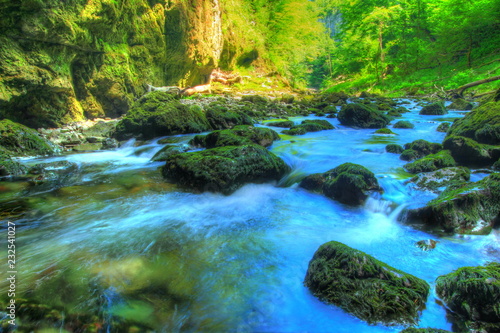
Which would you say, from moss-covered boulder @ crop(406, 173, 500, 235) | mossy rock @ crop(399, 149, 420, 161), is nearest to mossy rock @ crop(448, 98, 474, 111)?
mossy rock @ crop(399, 149, 420, 161)

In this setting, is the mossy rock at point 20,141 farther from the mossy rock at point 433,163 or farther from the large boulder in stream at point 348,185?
the mossy rock at point 433,163

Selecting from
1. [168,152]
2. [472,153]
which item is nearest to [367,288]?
[472,153]

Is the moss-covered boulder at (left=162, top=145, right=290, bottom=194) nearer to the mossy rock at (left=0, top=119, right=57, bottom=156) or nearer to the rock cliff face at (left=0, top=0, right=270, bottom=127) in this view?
the mossy rock at (left=0, top=119, right=57, bottom=156)

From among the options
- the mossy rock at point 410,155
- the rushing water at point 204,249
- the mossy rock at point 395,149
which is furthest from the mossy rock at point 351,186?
the mossy rock at point 395,149

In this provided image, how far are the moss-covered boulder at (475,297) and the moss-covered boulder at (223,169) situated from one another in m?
3.49

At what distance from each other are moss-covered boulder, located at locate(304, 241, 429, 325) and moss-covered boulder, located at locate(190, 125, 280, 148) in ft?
14.4

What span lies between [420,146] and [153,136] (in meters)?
8.21

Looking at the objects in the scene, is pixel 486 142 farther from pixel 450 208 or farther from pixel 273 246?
pixel 273 246

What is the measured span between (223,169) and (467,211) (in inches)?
148

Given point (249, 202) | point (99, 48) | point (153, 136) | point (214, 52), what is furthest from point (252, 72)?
point (249, 202)

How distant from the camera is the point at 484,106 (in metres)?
7.04

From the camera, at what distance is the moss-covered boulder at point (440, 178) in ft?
14.6

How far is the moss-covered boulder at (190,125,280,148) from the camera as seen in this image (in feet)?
22.0

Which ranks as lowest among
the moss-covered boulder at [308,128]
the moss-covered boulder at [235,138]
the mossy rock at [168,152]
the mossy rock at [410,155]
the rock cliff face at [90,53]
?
the mossy rock at [410,155]
